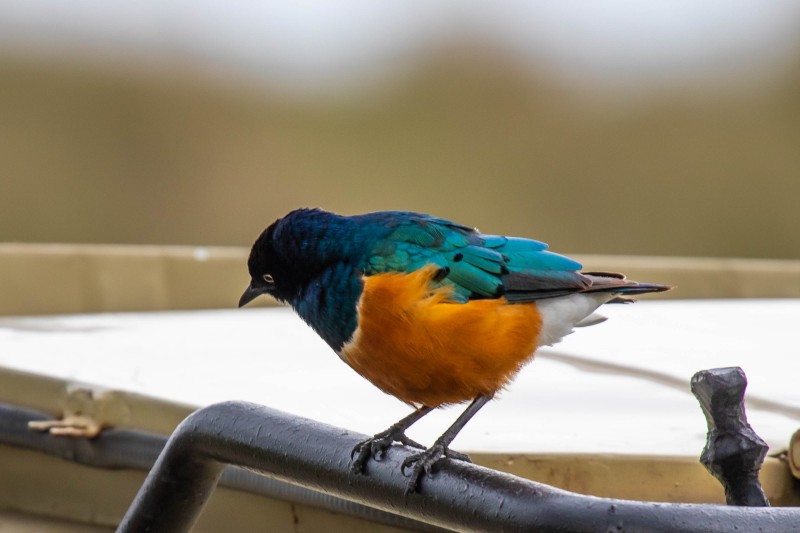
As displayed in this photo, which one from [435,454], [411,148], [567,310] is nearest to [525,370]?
[567,310]

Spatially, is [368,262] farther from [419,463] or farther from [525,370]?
[525,370]

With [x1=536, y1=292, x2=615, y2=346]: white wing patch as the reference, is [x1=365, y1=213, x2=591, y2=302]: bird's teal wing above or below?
above

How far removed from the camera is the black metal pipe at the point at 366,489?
108 centimetres

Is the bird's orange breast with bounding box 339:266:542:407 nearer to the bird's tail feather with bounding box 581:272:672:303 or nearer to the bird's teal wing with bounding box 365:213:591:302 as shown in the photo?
the bird's teal wing with bounding box 365:213:591:302

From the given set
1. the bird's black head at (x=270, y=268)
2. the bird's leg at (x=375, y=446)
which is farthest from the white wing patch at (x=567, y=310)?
the bird's black head at (x=270, y=268)

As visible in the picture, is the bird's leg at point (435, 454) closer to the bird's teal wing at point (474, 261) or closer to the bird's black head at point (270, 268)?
the bird's teal wing at point (474, 261)

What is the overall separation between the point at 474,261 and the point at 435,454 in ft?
2.11

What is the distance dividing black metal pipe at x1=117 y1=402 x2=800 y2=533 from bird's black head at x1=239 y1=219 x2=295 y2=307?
1.69 ft

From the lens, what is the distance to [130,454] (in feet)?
7.84

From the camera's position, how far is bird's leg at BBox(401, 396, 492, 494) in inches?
58.7

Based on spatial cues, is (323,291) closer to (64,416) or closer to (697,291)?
(64,416)

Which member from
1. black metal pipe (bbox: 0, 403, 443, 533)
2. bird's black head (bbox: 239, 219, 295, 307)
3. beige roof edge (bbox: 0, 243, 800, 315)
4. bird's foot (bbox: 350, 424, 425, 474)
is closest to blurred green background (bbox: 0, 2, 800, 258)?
beige roof edge (bbox: 0, 243, 800, 315)

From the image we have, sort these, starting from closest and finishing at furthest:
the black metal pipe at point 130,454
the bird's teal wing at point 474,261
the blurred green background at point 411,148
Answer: the black metal pipe at point 130,454
the bird's teal wing at point 474,261
the blurred green background at point 411,148

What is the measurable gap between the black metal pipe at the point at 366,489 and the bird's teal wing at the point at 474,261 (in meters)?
0.53
